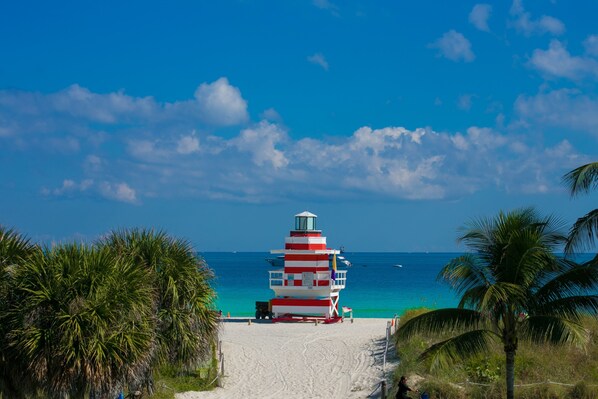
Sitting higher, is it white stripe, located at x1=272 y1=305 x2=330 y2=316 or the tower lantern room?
the tower lantern room

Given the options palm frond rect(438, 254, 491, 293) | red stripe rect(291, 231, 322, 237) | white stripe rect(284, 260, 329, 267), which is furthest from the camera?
red stripe rect(291, 231, 322, 237)

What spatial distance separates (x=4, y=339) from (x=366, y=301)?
61.6 metres

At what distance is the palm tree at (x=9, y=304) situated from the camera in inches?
628

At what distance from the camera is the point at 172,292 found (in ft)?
66.9

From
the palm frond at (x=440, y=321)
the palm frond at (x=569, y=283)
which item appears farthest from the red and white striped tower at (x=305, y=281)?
the palm frond at (x=569, y=283)

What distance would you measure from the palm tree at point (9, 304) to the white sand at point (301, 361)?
578 centimetres

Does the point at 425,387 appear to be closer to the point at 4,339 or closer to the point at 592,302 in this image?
the point at 592,302

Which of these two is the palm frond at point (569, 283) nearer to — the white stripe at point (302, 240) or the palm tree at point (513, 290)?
the palm tree at point (513, 290)

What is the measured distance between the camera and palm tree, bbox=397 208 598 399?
14602 mm

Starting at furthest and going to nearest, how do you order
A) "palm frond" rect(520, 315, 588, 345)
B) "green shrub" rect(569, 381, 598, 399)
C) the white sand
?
1. the white sand
2. "green shrub" rect(569, 381, 598, 399)
3. "palm frond" rect(520, 315, 588, 345)

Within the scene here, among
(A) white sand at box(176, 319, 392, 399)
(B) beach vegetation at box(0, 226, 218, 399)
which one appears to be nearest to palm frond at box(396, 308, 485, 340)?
(B) beach vegetation at box(0, 226, 218, 399)

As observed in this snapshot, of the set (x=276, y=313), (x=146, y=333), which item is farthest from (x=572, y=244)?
(x=276, y=313)

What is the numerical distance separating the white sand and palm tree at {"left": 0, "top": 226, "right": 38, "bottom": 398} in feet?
19.0

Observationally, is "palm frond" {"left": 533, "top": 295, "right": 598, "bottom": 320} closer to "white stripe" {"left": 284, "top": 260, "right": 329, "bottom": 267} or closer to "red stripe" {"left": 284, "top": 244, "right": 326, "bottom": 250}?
"white stripe" {"left": 284, "top": 260, "right": 329, "bottom": 267}
